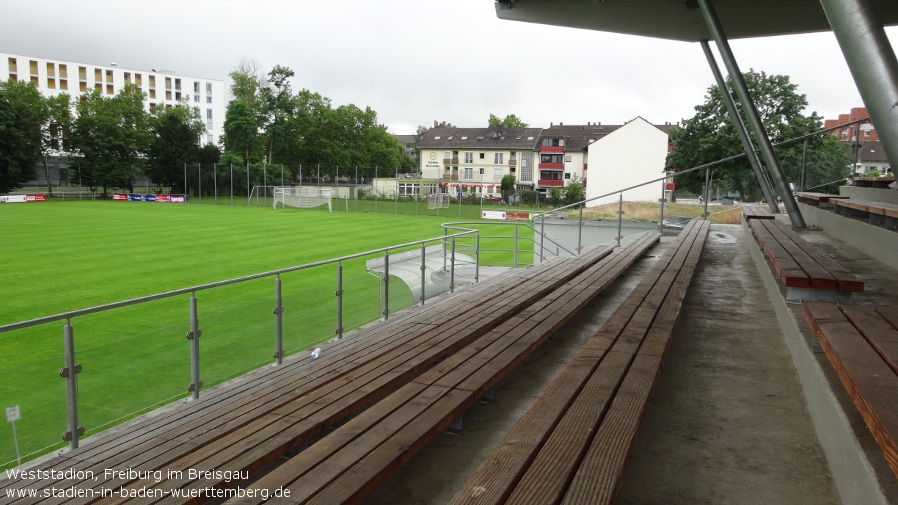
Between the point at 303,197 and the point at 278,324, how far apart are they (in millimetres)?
36642

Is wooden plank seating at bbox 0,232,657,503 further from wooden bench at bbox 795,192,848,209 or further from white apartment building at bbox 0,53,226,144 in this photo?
white apartment building at bbox 0,53,226,144

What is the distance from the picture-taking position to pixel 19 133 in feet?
149

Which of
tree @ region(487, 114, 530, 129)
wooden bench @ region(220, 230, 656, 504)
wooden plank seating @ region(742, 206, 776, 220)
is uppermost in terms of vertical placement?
tree @ region(487, 114, 530, 129)

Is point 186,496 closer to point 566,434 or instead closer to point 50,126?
point 566,434

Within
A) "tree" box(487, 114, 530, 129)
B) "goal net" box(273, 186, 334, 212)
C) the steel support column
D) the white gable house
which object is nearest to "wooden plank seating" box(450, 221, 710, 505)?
the steel support column

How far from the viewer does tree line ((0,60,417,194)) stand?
4747cm

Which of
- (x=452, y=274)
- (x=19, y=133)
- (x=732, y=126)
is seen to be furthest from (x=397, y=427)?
(x=19, y=133)

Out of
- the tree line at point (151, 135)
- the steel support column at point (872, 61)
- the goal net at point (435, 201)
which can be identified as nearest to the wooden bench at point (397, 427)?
the steel support column at point (872, 61)

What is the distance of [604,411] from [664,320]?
175 cm

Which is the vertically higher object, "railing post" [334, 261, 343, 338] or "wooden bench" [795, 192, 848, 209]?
"wooden bench" [795, 192, 848, 209]

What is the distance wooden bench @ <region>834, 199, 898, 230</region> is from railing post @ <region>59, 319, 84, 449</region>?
5.96 m

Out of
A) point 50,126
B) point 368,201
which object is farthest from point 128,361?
point 50,126

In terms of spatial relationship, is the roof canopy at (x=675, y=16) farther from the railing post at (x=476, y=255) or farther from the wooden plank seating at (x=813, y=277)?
the wooden plank seating at (x=813, y=277)

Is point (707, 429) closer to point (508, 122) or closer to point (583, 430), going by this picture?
point (583, 430)
